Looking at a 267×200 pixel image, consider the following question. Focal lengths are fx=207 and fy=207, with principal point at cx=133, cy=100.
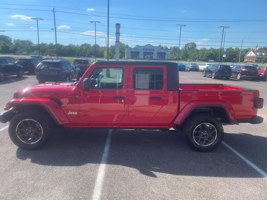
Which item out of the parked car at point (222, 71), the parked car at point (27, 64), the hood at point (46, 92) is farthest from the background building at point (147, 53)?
the hood at point (46, 92)

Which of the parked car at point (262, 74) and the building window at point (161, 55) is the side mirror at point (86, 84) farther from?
the parked car at point (262, 74)

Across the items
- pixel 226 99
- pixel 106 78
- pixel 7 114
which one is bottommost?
pixel 7 114

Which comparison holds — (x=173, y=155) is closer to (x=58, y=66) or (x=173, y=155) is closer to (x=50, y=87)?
(x=50, y=87)

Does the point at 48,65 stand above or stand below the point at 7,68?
above

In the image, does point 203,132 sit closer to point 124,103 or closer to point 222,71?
point 124,103

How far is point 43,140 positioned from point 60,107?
79 centimetres

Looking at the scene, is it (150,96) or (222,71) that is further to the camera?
(222,71)

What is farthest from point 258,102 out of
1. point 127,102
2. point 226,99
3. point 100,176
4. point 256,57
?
point 256,57

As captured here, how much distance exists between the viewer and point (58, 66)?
13.2 m

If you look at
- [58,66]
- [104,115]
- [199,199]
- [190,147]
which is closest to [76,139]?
[104,115]

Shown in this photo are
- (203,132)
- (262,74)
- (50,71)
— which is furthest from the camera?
(262,74)

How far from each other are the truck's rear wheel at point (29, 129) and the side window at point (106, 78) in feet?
4.32

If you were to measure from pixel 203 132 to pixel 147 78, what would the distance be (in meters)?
1.72

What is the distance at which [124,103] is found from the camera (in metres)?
4.40
